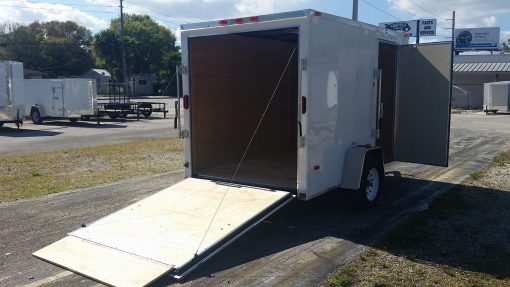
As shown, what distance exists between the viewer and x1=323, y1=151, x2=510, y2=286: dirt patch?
4719mm

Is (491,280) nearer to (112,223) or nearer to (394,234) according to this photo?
(394,234)

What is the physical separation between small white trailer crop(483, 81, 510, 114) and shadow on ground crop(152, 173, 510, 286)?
1137 inches

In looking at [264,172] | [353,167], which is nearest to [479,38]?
[264,172]

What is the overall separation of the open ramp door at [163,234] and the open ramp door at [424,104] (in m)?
3.29

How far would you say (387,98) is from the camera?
28.7ft

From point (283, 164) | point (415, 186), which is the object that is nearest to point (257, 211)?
point (283, 164)

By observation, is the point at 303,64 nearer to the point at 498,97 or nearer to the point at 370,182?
the point at 370,182

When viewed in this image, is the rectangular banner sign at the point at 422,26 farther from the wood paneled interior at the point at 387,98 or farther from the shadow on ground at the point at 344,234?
the shadow on ground at the point at 344,234

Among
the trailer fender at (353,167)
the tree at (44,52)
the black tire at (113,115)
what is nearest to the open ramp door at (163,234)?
the trailer fender at (353,167)

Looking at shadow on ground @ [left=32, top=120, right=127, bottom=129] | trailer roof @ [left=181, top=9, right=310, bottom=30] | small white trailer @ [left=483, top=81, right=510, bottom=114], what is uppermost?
trailer roof @ [left=181, top=9, right=310, bottom=30]

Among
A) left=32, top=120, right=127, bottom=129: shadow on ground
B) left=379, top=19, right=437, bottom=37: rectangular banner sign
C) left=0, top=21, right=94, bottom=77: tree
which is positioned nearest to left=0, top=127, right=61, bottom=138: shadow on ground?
left=32, top=120, right=127, bottom=129: shadow on ground

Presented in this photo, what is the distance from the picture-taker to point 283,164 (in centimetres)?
877

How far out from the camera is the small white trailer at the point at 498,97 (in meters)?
33.8

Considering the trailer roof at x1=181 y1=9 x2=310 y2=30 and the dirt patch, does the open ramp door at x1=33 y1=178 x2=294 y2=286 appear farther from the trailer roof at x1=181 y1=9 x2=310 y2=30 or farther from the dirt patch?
the trailer roof at x1=181 y1=9 x2=310 y2=30
